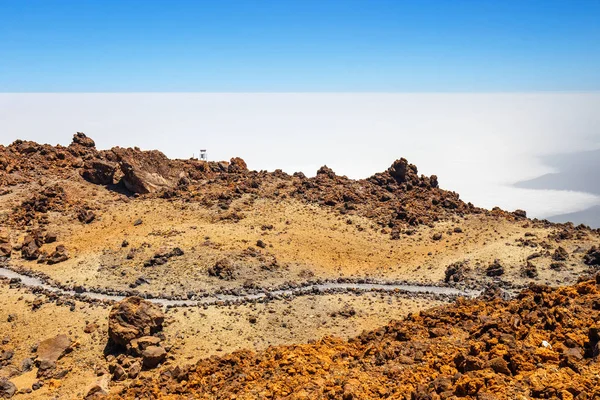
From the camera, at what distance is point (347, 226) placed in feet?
137

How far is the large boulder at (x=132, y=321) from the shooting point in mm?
23047

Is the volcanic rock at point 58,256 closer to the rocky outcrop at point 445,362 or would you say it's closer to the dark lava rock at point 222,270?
the dark lava rock at point 222,270

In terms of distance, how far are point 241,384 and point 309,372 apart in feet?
7.54

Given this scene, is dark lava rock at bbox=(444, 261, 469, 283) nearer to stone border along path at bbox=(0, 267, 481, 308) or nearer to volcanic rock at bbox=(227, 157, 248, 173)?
stone border along path at bbox=(0, 267, 481, 308)

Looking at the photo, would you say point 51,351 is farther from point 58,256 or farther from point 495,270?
point 495,270

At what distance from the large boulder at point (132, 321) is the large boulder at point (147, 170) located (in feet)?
74.3

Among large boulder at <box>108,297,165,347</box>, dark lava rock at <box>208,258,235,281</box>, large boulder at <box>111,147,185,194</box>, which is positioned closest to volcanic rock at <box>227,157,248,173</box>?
large boulder at <box>111,147,185,194</box>

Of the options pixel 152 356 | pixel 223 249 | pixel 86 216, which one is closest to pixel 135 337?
pixel 152 356

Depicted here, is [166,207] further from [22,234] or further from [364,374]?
[364,374]

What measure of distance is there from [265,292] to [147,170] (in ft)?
71.3

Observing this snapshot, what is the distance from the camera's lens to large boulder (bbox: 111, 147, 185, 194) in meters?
45.2

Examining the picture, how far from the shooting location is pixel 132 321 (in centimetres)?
2362

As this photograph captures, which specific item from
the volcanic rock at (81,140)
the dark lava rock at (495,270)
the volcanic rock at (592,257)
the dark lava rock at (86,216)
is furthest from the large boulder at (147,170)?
the volcanic rock at (592,257)

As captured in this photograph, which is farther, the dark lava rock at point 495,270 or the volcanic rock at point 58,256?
the dark lava rock at point 495,270
